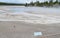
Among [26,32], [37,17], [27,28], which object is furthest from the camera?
[37,17]

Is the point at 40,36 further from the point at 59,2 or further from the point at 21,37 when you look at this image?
the point at 59,2

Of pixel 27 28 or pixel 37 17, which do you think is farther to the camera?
pixel 37 17

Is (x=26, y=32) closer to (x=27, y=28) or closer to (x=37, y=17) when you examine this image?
(x=27, y=28)

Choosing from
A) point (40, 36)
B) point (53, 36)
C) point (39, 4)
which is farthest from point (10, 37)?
point (39, 4)

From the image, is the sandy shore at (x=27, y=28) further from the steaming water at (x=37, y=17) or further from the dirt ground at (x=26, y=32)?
the steaming water at (x=37, y=17)

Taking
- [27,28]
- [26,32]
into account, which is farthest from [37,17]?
[26,32]

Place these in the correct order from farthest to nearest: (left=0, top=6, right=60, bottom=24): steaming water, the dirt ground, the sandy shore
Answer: (left=0, top=6, right=60, bottom=24): steaming water → the sandy shore → the dirt ground

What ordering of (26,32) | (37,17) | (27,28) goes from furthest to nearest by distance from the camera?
(37,17) < (27,28) < (26,32)

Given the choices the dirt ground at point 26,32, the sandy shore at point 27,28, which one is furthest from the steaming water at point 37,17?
the dirt ground at point 26,32

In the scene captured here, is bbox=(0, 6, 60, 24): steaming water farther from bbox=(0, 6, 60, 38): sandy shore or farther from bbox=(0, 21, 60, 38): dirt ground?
bbox=(0, 21, 60, 38): dirt ground

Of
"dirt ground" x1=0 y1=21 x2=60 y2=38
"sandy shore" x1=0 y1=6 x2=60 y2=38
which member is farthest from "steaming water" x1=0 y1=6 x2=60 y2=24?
"dirt ground" x1=0 y1=21 x2=60 y2=38

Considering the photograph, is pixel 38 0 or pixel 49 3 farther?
pixel 38 0

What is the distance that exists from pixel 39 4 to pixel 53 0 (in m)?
4.41

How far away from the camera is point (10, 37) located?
629 cm
